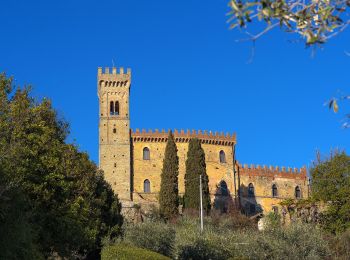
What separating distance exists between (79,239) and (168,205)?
2953 centimetres

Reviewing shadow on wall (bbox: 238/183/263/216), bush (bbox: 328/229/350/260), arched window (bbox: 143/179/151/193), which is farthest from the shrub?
shadow on wall (bbox: 238/183/263/216)

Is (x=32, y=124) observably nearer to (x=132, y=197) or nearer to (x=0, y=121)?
(x=0, y=121)

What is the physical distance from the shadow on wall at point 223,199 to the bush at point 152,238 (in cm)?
3186

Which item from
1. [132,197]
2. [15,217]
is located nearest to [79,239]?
[15,217]

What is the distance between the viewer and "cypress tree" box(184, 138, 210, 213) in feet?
185

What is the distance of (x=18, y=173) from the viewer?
24.5 m

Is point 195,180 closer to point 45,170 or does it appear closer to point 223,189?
point 223,189

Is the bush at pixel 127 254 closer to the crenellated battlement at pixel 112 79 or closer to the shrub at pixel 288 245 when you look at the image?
the shrub at pixel 288 245

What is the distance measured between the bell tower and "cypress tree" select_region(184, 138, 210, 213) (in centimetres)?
757

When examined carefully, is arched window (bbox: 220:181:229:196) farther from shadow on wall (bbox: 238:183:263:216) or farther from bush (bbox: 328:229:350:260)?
bush (bbox: 328:229:350:260)

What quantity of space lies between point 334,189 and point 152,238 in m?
21.0

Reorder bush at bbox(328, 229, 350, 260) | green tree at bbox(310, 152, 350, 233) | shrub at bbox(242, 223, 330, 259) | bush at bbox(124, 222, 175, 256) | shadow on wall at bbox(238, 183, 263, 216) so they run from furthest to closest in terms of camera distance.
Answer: shadow on wall at bbox(238, 183, 263, 216) → green tree at bbox(310, 152, 350, 233) → bush at bbox(328, 229, 350, 260) → bush at bbox(124, 222, 175, 256) → shrub at bbox(242, 223, 330, 259)

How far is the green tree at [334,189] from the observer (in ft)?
154

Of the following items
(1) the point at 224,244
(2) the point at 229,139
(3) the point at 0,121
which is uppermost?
(2) the point at 229,139
